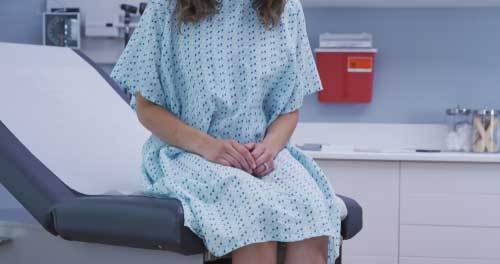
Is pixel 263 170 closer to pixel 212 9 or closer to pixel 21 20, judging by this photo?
pixel 212 9

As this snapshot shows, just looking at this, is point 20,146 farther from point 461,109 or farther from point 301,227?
point 461,109

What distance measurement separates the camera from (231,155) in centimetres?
159

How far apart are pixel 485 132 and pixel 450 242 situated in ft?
1.71

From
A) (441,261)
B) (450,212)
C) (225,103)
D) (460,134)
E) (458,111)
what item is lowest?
(441,261)

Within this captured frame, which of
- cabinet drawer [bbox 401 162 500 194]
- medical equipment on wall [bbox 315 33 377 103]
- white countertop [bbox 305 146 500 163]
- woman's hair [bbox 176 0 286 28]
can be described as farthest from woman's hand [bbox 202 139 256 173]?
medical equipment on wall [bbox 315 33 377 103]

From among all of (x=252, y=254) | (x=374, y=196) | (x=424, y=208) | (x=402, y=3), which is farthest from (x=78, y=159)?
(x=402, y=3)

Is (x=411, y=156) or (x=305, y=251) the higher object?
(x=305, y=251)

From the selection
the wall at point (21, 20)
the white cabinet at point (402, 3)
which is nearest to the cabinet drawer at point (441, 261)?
the white cabinet at point (402, 3)

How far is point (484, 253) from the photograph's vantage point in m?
3.11

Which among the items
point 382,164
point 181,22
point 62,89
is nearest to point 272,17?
point 181,22

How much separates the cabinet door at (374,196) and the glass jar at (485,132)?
44 cm

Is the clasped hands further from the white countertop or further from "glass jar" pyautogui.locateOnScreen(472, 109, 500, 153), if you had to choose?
"glass jar" pyautogui.locateOnScreen(472, 109, 500, 153)

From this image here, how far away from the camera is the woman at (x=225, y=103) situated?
1.57 meters

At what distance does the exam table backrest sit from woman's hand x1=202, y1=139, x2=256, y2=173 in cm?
35
